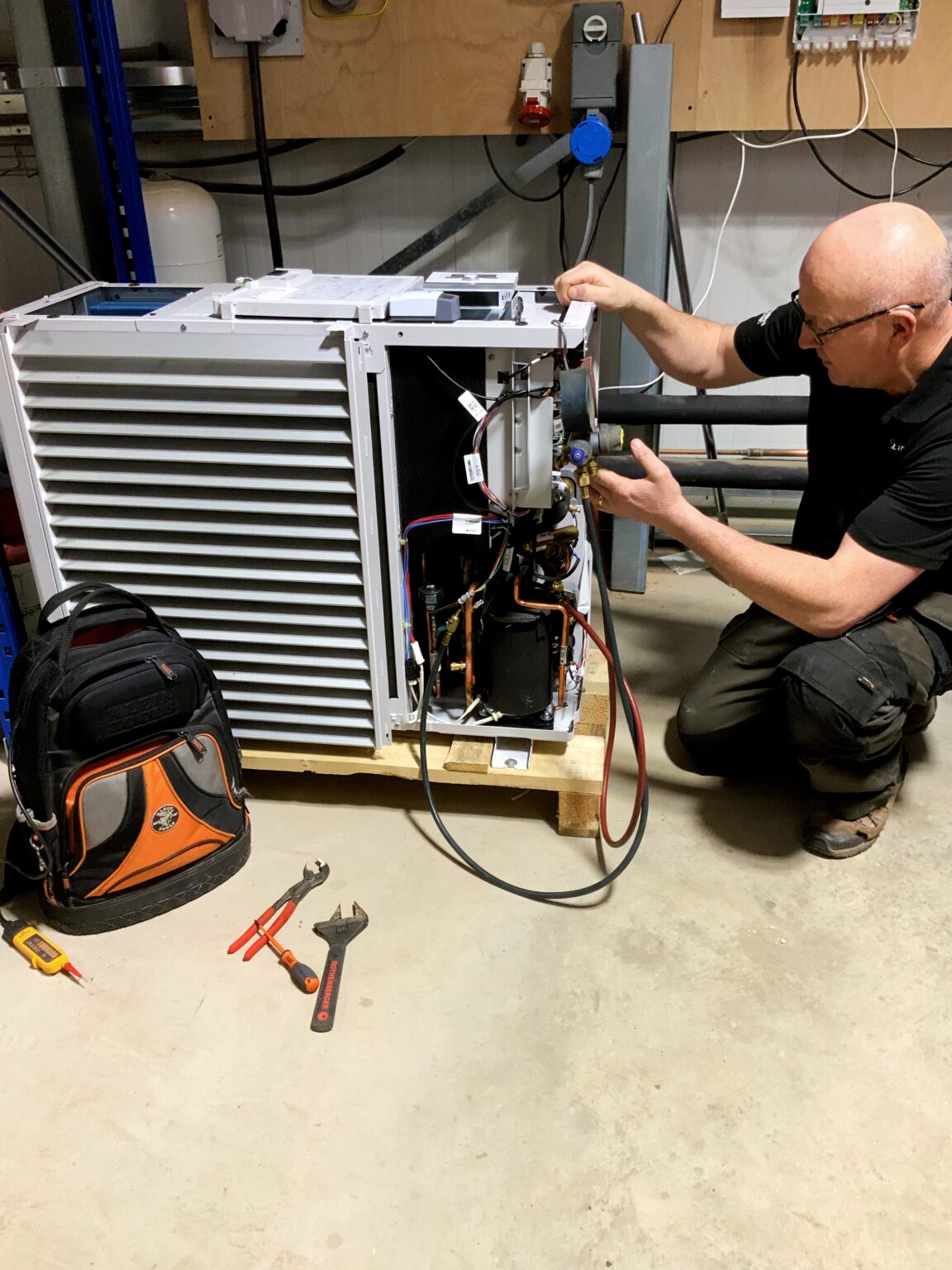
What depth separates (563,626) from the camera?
5.39ft

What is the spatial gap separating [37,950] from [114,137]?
5.49 feet

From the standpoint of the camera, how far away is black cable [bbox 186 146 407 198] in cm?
269

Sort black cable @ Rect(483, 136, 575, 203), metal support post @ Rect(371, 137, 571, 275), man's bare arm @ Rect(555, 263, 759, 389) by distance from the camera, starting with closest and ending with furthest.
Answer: man's bare arm @ Rect(555, 263, 759, 389) → metal support post @ Rect(371, 137, 571, 275) → black cable @ Rect(483, 136, 575, 203)

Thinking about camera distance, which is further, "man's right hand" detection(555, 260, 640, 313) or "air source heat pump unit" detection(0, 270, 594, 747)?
"man's right hand" detection(555, 260, 640, 313)

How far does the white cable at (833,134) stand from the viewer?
220 centimetres

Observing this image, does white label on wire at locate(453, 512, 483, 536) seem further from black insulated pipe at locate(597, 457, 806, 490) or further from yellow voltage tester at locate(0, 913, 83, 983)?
black insulated pipe at locate(597, 457, 806, 490)

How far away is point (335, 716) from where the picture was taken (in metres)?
1.74

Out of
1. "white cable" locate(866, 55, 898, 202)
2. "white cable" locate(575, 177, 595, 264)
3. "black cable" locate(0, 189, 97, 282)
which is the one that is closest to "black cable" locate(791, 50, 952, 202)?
"white cable" locate(866, 55, 898, 202)

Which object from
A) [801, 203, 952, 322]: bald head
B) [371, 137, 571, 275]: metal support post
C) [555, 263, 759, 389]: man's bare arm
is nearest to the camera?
[801, 203, 952, 322]: bald head

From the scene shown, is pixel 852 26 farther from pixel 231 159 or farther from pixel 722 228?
pixel 231 159

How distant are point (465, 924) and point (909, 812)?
83 centimetres

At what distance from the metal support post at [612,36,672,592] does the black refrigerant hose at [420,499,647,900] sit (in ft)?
2.96

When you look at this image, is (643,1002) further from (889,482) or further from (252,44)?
(252,44)

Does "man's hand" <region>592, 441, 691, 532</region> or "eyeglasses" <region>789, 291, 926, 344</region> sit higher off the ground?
"eyeglasses" <region>789, 291, 926, 344</region>
